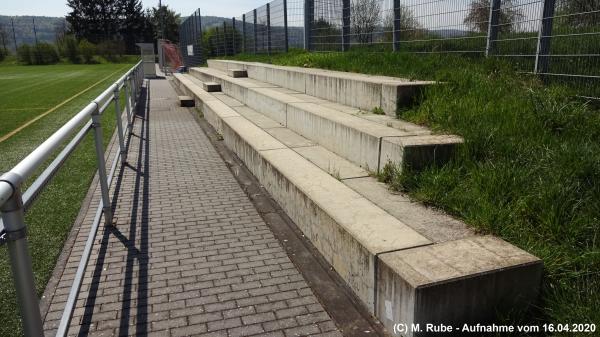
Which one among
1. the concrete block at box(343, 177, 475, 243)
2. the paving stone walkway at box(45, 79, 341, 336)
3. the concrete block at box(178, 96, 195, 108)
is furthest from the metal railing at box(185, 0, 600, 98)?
the concrete block at box(178, 96, 195, 108)

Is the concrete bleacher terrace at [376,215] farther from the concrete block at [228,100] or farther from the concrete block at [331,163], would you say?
the concrete block at [228,100]

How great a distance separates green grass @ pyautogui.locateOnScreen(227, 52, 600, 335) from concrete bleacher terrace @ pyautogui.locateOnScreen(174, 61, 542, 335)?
0.15 meters

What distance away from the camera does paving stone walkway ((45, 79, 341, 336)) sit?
2846mm

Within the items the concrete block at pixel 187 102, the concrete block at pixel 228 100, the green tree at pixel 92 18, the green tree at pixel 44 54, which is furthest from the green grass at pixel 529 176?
the green tree at pixel 92 18

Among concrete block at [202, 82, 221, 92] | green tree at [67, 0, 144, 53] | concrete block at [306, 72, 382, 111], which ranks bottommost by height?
concrete block at [202, 82, 221, 92]

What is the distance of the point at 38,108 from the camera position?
1438 cm

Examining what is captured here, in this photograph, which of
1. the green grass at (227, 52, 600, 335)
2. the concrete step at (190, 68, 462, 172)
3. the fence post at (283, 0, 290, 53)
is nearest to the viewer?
the green grass at (227, 52, 600, 335)

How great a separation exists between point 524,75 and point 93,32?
3740 inches

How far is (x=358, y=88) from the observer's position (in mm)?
6152

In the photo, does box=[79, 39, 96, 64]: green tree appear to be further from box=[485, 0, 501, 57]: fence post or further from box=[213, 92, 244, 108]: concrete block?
box=[485, 0, 501, 57]: fence post

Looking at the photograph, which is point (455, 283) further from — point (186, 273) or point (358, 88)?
point (358, 88)

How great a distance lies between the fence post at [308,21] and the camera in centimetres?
1273

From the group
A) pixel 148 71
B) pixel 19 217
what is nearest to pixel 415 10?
pixel 19 217

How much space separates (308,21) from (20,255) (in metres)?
12.2
